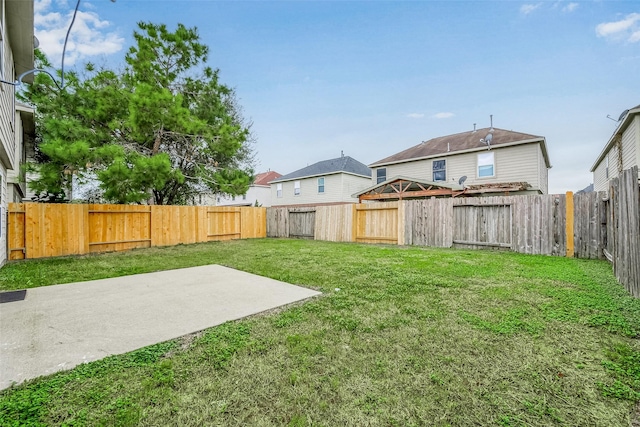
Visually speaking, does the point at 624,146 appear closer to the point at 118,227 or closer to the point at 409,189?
the point at 409,189

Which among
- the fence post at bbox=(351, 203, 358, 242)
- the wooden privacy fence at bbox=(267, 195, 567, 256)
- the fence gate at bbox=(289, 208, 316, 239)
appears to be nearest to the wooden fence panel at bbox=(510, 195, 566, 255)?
the wooden privacy fence at bbox=(267, 195, 567, 256)

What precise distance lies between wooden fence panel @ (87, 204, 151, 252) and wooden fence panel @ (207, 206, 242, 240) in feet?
7.60

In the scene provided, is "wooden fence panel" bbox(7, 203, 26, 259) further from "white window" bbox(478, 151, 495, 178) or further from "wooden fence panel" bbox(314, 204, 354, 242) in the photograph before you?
"white window" bbox(478, 151, 495, 178)

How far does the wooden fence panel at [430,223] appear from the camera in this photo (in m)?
8.96

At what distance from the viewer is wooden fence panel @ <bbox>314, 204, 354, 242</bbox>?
11.1m

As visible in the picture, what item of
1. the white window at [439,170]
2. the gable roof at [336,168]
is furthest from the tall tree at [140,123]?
the white window at [439,170]

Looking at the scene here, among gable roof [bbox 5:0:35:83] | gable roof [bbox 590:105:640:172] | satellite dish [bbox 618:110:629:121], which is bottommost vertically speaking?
gable roof [bbox 590:105:640:172]

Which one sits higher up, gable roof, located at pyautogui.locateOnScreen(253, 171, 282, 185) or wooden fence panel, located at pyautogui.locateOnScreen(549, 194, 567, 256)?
gable roof, located at pyautogui.locateOnScreen(253, 171, 282, 185)

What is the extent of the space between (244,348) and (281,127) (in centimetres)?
1513

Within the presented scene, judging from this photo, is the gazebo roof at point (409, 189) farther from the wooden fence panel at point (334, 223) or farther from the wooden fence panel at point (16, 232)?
the wooden fence panel at point (16, 232)

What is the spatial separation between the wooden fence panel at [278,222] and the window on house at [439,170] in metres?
7.98

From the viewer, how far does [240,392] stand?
5.54ft

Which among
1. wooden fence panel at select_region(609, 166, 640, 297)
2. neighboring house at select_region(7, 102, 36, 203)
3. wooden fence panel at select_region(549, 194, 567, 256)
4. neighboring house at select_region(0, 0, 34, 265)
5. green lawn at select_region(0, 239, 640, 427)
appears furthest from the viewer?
neighboring house at select_region(7, 102, 36, 203)

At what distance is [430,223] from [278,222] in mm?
7000
